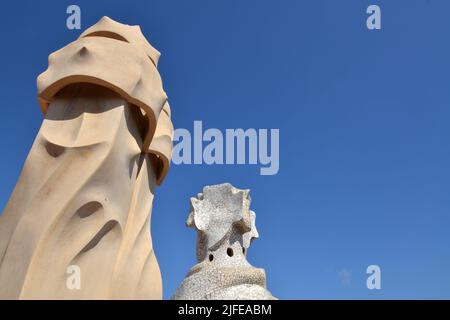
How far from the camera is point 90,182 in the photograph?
484 centimetres

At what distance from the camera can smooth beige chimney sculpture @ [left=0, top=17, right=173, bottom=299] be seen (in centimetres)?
461

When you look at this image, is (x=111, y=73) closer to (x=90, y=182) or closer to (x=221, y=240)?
(x=90, y=182)

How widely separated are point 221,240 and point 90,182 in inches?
206

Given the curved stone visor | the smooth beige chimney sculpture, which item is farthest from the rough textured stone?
the curved stone visor

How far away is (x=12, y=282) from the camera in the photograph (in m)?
4.51

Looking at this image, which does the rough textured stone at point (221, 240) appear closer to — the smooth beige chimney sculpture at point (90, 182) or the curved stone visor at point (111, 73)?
the smooth beige chimney sculpture at point (90, 182)

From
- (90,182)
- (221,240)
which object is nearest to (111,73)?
(90,182)

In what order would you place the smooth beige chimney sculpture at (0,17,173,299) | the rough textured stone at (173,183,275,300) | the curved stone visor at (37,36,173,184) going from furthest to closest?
the rough textured stone at (173,183,275,300), the curved stone visor at (37,36,173,184), the smooth beige chimney sculpture at (0,17,173,299)

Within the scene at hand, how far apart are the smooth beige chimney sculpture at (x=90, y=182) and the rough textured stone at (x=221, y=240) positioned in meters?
3.00

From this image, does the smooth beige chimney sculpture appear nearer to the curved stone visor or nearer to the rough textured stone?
the curved stone visor

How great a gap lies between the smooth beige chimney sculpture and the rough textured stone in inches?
118

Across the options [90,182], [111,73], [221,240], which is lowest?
[90,182]

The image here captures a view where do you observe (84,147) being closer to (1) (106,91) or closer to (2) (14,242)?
(1) (106,91)
